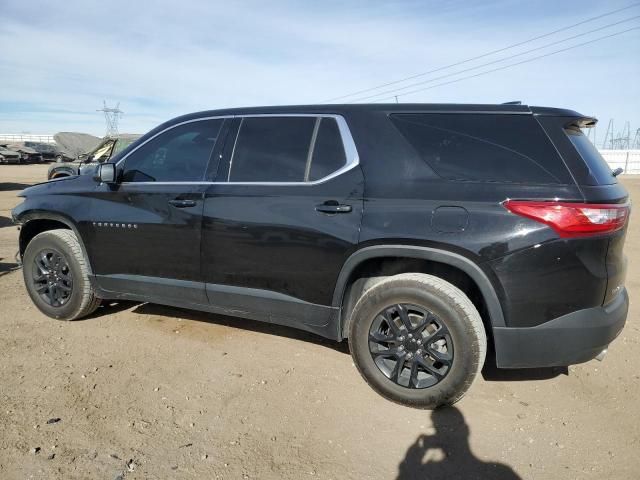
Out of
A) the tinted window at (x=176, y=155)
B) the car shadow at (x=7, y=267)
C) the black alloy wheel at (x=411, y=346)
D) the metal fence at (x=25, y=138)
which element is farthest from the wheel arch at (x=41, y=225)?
the metal fence at (x=25, y=138)

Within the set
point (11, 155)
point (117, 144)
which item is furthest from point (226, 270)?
point (11, 155)

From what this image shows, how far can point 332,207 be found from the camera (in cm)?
299

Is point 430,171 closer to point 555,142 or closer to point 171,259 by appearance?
point 555,142

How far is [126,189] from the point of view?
3.75 meters

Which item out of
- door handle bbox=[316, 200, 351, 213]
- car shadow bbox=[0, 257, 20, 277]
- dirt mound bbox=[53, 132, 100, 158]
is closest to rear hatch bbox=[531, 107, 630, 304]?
door handle bbox=[316, 200, 351, 213]

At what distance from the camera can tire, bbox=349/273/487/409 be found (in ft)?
8.99

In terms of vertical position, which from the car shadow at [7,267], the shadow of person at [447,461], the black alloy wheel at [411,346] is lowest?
the shadow of person at [447,461]

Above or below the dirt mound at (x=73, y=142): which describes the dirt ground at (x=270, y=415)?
below

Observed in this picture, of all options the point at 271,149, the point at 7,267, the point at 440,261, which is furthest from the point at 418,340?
the point at 7,267

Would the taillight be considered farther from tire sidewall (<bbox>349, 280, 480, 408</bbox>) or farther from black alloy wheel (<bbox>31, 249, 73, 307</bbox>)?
black alloy wheel (<bbox>31, 249, 73, 307</bbox>)

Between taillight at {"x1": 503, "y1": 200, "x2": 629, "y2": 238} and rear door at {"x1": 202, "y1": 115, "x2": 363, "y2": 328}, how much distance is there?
0.96m

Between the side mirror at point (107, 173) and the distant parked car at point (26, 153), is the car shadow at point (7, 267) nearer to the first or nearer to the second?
the side mirror at point (107, 173)

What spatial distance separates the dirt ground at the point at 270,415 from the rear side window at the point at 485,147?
0.67 meters

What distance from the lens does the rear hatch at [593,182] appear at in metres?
2.56
